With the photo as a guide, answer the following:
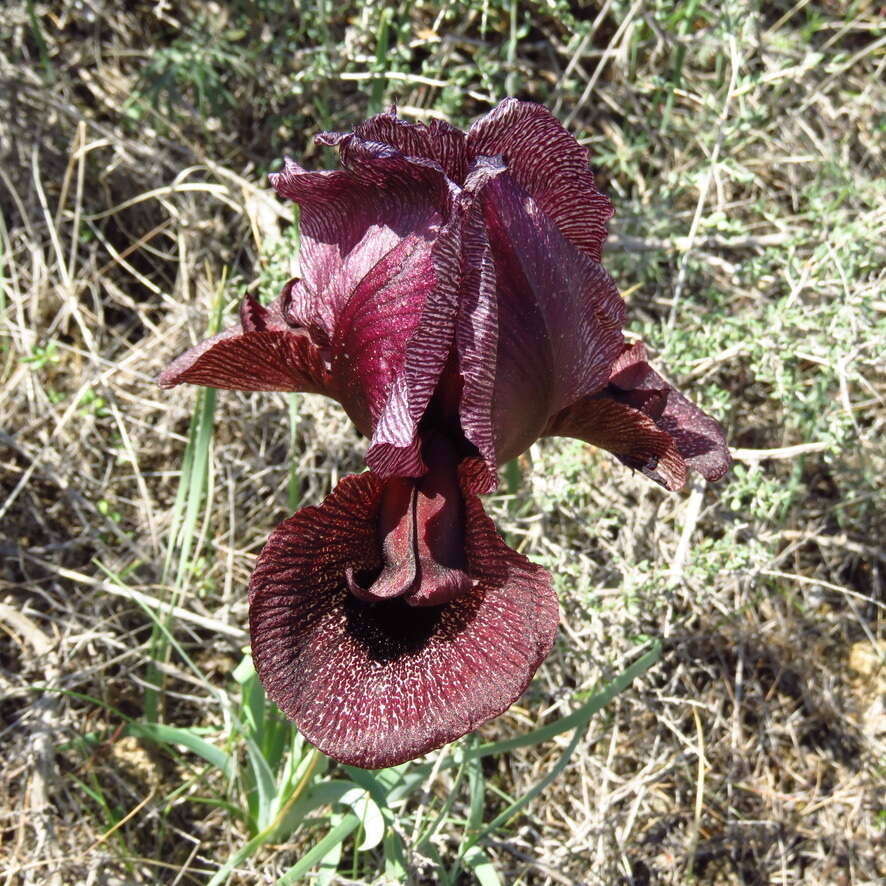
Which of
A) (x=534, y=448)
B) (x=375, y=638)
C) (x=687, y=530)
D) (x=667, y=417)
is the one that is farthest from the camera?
(x=534, y=448)

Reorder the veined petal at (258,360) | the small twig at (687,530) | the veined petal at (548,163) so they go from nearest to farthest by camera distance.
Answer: the veined petal at (548,163) < the veined petal at (258,360) < the small twig at (687,530)

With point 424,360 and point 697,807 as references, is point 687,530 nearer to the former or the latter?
point 697,807

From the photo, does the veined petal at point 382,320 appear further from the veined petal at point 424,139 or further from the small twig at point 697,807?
the small twig at point 697,807

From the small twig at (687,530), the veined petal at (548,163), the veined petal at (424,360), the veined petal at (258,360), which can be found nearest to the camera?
the veined petal at (424,360)

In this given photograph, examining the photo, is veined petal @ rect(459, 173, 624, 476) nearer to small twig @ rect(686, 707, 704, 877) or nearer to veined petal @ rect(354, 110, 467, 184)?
veined petal @ rect(354, 110, 467, 184)

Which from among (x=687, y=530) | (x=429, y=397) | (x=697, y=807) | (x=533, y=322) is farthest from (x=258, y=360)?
(x=697, y=807)

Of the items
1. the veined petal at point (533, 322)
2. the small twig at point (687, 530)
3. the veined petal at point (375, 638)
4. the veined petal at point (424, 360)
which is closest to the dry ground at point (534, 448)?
the small twig at point (687, 530)

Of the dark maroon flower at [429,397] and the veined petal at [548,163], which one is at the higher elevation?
the veined petal at [548,163]
